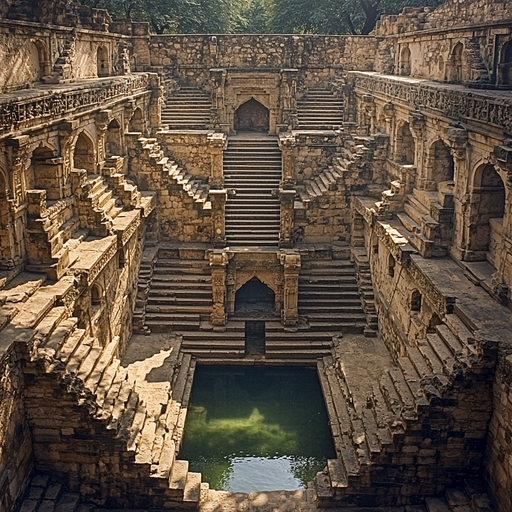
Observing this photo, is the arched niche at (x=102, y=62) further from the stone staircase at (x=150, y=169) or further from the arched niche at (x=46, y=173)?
the arched niche at (x=46, y=173)

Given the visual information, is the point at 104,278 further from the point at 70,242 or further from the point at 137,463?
the point at 137,463

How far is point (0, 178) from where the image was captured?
11234mm

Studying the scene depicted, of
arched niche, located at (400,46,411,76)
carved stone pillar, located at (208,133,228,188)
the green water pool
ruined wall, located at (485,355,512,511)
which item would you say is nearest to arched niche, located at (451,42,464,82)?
arched niche, located at (400,46,411,76)

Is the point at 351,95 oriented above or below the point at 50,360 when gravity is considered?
above

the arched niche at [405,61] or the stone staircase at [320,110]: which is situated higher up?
the arched niche at [405,61]

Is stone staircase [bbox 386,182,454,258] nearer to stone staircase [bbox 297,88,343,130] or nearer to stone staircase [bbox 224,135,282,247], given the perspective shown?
stone staircase [bbox 224,135,282,247]

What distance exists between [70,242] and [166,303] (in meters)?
3.92

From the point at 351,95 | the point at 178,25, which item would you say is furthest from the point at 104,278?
the point at 178,25

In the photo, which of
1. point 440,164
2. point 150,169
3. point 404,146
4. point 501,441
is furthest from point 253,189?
point 501,441

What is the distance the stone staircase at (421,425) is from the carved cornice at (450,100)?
359 centimetres

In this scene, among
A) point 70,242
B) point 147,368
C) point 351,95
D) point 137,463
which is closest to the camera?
point 137,463

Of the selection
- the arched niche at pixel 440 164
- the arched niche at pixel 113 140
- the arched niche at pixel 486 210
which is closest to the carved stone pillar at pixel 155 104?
the arched niche at pixel 113 140

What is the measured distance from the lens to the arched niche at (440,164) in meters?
15.5

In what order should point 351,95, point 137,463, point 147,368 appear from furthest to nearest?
point 351,95 → point 147,368 → point 137,463
